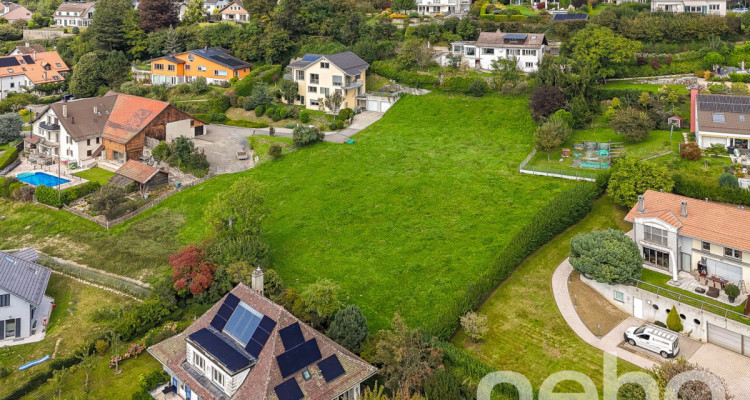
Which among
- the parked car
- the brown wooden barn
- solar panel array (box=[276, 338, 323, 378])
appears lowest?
the parked car

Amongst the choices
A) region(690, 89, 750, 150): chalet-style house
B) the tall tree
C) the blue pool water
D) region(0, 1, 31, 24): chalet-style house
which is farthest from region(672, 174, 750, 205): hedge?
region(0, 1, 31, 24): chalet-style house

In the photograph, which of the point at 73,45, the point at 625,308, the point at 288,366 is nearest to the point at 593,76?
the point at 625,308

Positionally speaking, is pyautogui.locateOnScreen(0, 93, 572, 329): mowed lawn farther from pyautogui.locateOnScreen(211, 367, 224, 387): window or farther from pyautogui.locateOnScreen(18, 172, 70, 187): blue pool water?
pyautogui.locateOnScreen(211, 367, 224, 387): window

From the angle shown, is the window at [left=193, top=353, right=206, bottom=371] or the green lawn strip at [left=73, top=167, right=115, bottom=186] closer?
the window at [left=193, top=353, right=206, bottom=371]

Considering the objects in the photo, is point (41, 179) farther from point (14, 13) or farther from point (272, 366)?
point (14, 13)

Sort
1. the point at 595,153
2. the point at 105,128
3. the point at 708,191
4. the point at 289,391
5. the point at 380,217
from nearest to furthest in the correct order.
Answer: the point at 289,391 → the point at 708,191 → the point at 380,217 → the point at 595,153 → the point at 105,128

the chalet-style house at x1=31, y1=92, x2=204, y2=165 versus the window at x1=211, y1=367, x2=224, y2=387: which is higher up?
the chalet-style house at x1=31, y1=92, x2=204, y2=165

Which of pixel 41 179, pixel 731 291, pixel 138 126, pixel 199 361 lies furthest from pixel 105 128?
pixel 731 291
